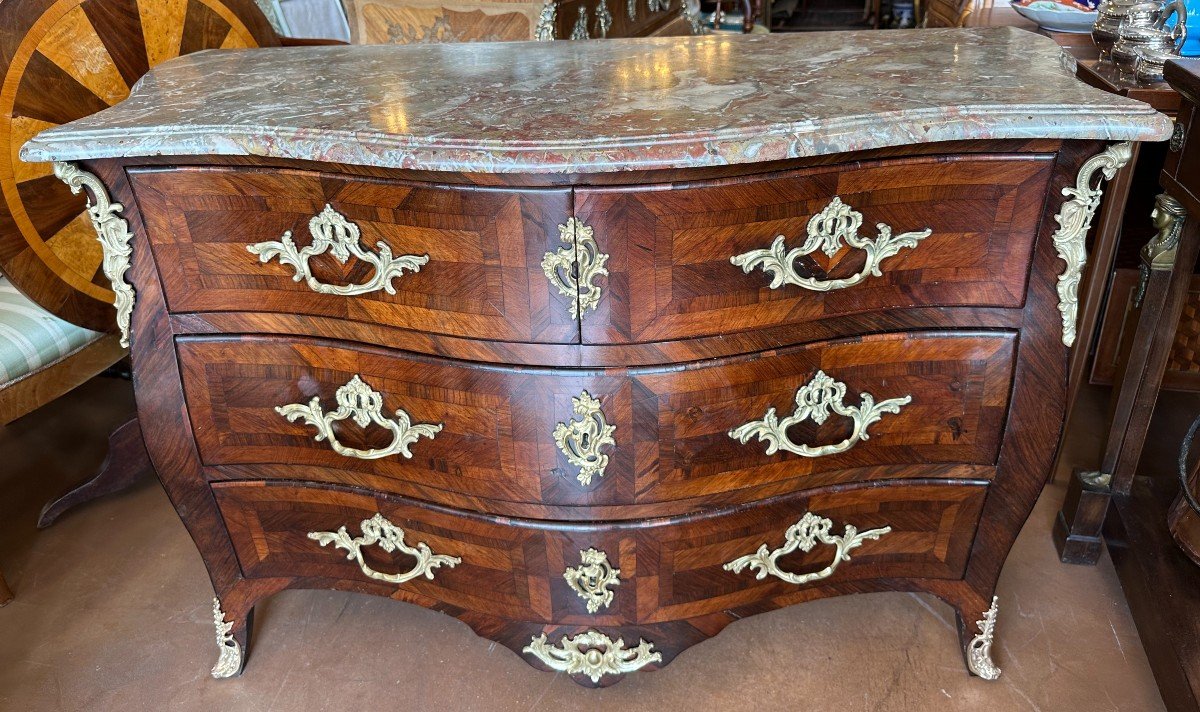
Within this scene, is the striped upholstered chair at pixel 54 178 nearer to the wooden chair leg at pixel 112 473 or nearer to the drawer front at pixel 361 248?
the wooden chair leg at pixel 112 473

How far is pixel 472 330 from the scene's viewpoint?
1190 mm

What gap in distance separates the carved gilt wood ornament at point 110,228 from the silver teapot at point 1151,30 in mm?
1729

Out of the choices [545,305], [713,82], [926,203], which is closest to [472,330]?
[545,305]

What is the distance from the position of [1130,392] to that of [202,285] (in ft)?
5.47

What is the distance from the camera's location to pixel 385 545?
1.44m

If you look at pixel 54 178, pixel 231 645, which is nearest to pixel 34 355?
pixel 54 178

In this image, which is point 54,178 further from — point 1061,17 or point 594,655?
point 1061,17

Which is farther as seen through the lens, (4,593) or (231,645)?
(4,593)

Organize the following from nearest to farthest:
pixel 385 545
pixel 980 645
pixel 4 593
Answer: pixel 385 545 < pixel 980 645 < pixel 4 593

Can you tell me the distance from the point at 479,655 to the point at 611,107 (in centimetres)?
105

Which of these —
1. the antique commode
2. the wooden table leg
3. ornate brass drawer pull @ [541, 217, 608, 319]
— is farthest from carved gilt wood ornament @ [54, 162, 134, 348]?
the wooden table leg

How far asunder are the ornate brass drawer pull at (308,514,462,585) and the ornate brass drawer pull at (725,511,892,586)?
0.47 metres

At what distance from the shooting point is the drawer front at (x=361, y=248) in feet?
3.64

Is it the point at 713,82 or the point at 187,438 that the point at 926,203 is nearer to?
the point at 713,82
